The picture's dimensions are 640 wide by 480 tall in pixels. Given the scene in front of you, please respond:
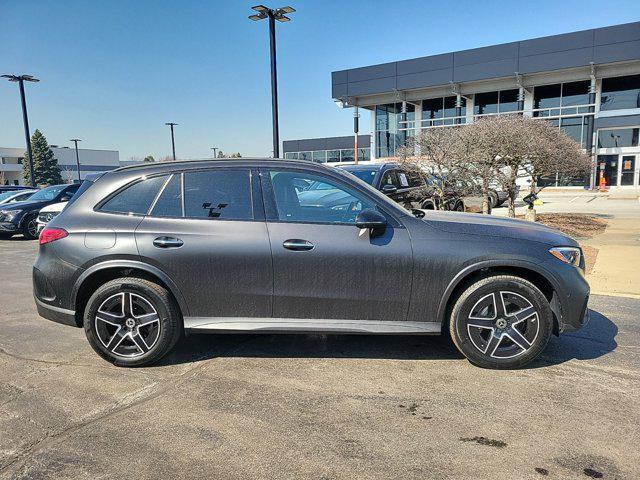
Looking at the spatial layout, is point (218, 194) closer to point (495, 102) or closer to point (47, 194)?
point (47, 194)

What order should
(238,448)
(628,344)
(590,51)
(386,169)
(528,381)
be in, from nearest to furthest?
(238,448)
(528,381)
(628,344)
(386,169)
(590,51)

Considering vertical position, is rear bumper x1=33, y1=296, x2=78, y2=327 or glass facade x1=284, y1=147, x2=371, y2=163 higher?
glass facade x1=284, y1=147, x2=371, y2=163

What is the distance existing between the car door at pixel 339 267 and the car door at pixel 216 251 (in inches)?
5.3

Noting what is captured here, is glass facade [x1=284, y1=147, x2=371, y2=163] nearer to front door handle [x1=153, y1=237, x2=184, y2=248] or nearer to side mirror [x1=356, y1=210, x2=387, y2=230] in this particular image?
front door handle [x1=153, y1=237, x2=184, y2=248]

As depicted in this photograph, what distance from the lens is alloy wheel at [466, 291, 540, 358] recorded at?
150 inches

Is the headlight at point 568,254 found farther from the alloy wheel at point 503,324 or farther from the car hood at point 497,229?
the alloy wheel at point 503,324

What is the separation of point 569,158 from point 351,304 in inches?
454

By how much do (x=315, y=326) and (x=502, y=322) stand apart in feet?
4.99

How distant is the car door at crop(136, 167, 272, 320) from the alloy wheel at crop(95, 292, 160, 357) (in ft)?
1.03

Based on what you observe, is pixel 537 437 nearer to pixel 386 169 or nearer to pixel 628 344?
pixel 628 344

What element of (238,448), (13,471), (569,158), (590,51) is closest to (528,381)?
(238,448)

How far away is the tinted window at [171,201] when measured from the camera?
4.05 metres

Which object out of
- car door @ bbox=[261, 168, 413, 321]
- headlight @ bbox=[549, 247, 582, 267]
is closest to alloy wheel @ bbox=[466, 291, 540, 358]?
headlight @ bbox=[549, 247, 582, 267]

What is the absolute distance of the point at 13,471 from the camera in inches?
103
